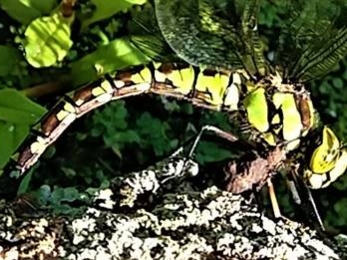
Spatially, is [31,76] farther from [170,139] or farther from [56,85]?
[170,139]

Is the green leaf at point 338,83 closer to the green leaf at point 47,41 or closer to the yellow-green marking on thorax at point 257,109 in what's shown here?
the yellow-green marking on thorax at point 257,109

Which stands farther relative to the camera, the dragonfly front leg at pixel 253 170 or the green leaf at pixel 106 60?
the green leaf at pixel 106 60

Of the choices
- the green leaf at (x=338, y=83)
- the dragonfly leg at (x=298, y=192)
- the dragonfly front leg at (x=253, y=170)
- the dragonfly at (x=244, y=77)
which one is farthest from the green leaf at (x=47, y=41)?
the green leaf at (x=338, y=83)

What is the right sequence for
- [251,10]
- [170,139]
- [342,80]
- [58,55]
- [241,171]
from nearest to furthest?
1. [241,171]
2. [251,10]
3. [58,55]
4. [170,139]
5. [342,80]

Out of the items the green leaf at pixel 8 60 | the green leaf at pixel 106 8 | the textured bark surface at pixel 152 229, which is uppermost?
the green leaf at pixel 106 8

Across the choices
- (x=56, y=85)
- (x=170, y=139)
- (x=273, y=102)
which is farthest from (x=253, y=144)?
(x=56, y=85)

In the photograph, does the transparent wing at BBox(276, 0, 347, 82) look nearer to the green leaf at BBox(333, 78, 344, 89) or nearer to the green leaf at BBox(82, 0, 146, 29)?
the green leaf at BBox(82, 0, 146, 29)

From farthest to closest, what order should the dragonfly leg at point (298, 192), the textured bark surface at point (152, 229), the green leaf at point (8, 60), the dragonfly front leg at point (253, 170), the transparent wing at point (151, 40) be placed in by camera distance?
the green leaf at point (8, 60) < the transparent wing at point (151, 40) < the dragonfly leg at point (298, 192) < the dragonfly front leg at point (253, 170) < the textured bark surface at point (152, 229)
